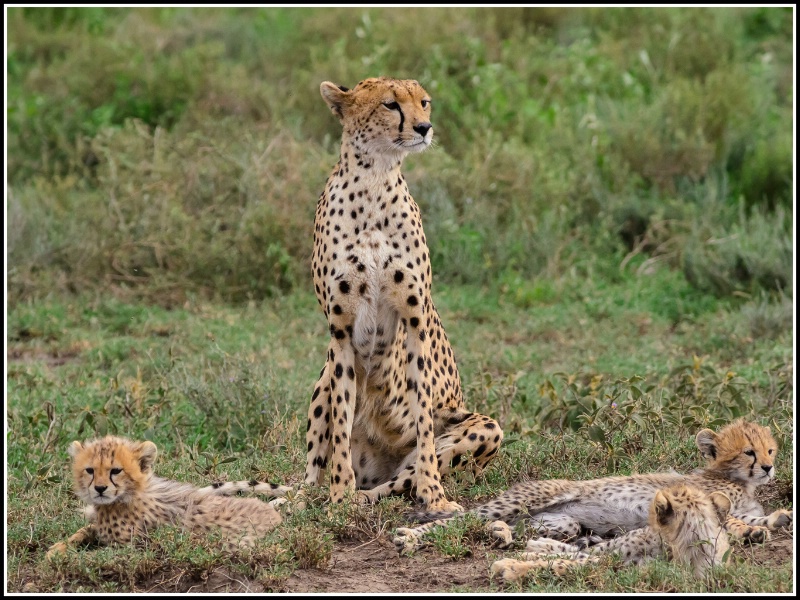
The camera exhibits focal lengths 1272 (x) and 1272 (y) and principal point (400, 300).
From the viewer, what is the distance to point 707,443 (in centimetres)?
443

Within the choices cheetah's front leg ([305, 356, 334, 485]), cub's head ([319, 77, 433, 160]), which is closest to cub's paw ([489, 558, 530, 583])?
cheetah's front leg ([305, 356, 334, 485])

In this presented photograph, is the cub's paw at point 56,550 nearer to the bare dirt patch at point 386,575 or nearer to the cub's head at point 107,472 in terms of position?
the cub's head at point 107,472

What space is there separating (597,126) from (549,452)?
508cm

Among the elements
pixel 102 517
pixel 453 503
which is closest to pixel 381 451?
pixel 453 503

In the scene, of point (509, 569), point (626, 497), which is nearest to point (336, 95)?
point (626, 497)

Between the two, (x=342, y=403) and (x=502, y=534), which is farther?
(x=342, y=403)

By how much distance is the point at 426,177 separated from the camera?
8.28m

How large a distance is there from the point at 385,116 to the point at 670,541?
181 centimetres

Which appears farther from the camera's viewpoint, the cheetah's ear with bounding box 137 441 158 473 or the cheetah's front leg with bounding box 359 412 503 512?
the cheetah's front leg with bounding box 359 412 503 512

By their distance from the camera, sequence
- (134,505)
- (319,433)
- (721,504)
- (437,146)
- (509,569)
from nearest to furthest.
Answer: (509,569)
(721,504)
(134,505)
(319,433)
(437,146)

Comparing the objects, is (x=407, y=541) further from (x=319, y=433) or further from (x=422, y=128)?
(x=422, y=128)

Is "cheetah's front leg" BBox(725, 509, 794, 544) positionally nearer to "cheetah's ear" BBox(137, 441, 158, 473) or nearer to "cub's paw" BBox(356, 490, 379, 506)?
"cub's paw" BBox(356, 490, 379, 506)

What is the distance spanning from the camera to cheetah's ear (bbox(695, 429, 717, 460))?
4418mm

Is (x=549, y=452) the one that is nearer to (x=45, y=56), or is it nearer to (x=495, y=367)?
(x=495, y=367)
